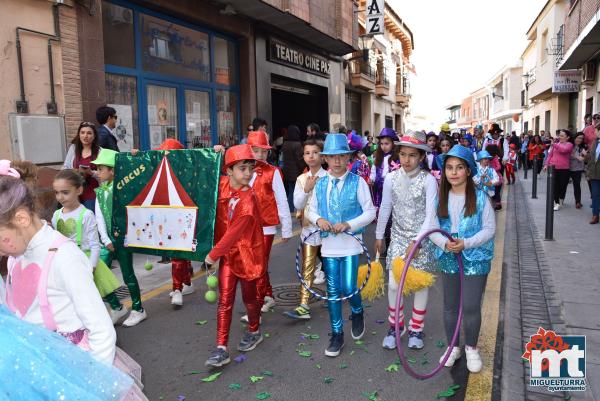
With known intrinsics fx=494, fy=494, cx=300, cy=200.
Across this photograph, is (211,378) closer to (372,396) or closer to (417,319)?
(372,396)

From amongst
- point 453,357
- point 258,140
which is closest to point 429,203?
point 453,357

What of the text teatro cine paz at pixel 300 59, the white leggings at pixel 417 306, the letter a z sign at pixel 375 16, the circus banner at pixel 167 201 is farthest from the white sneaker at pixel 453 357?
the letter a z sign at pixel 375 16

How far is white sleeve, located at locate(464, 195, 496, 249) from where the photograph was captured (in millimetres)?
3457

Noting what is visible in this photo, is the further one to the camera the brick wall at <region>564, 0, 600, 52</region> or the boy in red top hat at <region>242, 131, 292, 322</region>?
the brick wall at <region>564, 0, 600, 52</region>

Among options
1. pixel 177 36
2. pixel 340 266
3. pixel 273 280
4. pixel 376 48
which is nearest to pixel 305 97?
Result: pixel 177 36

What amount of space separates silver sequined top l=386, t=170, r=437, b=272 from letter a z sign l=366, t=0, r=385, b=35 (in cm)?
1675

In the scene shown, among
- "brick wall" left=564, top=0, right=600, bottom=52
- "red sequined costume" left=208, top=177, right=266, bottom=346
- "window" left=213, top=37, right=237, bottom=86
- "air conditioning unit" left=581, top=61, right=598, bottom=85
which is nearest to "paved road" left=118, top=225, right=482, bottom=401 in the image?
"red sequined costume" left=208, top=177, right=266, bottom=346

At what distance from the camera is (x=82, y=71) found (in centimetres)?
806

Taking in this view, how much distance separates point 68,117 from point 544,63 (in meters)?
27.9

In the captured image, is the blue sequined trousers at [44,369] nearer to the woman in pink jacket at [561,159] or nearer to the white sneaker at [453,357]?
the white sneaker at [453,357]

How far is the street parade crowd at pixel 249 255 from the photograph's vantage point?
170 centimetres

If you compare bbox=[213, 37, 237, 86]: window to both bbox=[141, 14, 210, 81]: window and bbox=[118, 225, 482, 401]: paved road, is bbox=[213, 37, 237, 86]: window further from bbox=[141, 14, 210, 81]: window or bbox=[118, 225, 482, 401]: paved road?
bbox=[118, 225, 482, 401]: paved road

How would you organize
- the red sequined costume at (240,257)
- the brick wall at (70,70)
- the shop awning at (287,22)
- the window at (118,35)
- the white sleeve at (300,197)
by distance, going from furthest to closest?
the shop awning at (287,22) < the window at (118,35) < the brick wall at (70,70) < the white sleeve at (300,197) < the red sequined costume at (240,257)

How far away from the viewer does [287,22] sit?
14047mm
